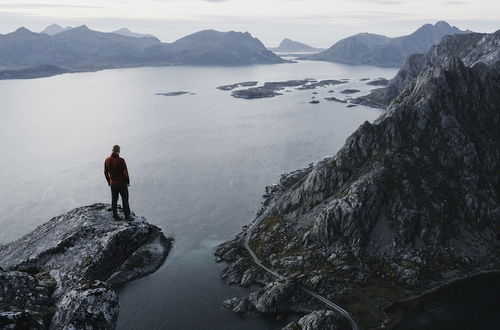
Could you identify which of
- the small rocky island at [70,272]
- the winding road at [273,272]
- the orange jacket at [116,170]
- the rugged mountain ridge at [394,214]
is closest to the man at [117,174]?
the orange jacket at [116,170]

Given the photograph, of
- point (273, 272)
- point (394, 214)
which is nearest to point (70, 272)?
point (273, 272)

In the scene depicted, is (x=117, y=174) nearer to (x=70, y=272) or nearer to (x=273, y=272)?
(x=70, y=272)

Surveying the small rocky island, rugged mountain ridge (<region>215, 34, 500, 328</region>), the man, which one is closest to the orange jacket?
the man

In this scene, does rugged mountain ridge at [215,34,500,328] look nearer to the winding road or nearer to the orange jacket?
the winding road

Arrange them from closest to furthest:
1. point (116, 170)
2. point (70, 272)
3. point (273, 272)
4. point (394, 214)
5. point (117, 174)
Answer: point (70, 272)
point (116, 170)
point (117, 174)
point (273, 272)
point (394, 214)

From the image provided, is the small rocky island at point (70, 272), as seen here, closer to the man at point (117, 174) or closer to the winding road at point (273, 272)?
the man at point (117, 174)

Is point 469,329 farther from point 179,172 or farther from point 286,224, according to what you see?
point 179,172
